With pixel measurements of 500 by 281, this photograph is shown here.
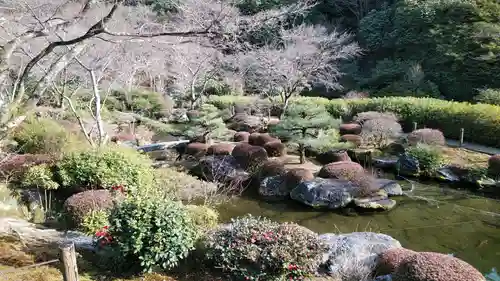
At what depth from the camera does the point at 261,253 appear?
15.8 ft

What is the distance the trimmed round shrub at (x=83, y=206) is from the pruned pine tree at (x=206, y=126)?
7.06 meters

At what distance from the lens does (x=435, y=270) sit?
14.6ft

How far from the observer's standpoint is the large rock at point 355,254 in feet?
17.0

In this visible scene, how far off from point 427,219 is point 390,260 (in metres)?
4.15

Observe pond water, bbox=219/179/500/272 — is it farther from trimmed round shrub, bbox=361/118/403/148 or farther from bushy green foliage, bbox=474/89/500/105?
bushy green foliage, bbox=474/89/500/105

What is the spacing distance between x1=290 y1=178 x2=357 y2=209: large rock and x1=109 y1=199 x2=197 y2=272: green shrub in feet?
16.5

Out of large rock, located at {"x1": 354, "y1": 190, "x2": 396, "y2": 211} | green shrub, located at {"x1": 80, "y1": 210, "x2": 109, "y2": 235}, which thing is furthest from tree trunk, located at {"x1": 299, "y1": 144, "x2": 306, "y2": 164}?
green shrub, located at {"x1": 80, "y1": 210, "x2": 109, "y2": 235}

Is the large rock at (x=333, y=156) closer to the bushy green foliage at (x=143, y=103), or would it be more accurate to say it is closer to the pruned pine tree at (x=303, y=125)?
the pruned pine tree at (x=303, y=125)

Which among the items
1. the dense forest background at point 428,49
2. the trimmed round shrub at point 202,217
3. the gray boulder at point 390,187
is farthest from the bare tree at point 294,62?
the trimmed round shrub at point 202,217

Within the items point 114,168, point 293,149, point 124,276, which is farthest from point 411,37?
point 124,276

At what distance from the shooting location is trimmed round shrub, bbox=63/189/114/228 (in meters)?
6.49

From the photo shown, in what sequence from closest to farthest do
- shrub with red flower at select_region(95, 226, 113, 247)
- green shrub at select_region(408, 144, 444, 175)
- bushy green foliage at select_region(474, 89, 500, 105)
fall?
shrub with red flower at select_region(95, 226, 113, 247)
green shrub at select_region(408, 144, 444, 175)
bushy green foliage at select_region(474, 89, 500, 105)

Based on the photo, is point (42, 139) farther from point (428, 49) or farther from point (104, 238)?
point (428, 49)

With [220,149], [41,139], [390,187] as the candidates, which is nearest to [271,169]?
[220,149]
